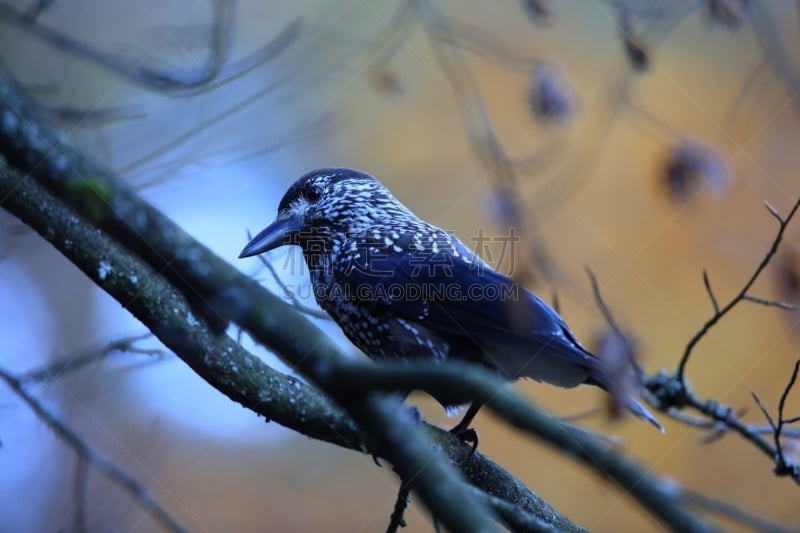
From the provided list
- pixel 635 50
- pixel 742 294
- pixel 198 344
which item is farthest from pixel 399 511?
pixel 635 50

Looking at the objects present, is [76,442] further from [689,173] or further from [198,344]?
[689,173]

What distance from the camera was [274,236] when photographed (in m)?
3.53

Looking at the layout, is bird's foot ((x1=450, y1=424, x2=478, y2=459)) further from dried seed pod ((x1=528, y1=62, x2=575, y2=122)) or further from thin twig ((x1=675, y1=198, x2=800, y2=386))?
dried seed pod ((x1=528, y1=62, x2=575, y2=122))

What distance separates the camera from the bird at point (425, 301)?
115 inches

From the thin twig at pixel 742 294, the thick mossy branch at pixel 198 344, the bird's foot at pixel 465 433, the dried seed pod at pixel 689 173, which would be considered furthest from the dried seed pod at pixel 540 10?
the bird's foot at pixel 465 433

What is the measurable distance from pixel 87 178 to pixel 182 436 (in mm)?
4145

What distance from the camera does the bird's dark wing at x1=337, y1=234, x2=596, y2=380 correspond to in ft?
9.43

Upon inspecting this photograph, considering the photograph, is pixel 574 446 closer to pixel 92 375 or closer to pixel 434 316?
pixel 434 316

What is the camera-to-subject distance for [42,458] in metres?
3.89

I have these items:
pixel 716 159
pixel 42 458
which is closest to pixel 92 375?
pixel 42 458

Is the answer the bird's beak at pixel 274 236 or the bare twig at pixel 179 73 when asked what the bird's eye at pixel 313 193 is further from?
the bare twig at pixel 179 73

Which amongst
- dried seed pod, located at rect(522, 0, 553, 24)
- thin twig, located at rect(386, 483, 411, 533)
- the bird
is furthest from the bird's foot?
dried seed pod, located at rect(522, 0, 553, 24)

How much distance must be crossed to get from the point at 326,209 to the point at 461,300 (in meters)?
0.87

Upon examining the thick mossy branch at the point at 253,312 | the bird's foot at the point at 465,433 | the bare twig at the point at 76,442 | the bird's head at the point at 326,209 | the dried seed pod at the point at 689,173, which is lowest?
the bare twig at the point at 76,442
